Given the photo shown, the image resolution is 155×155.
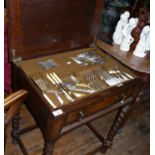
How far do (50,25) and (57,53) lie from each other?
0.59ft

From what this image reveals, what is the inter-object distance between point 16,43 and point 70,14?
0.33m

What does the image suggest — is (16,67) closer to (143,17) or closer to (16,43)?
(16,43)

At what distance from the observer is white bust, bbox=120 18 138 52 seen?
1354 millimetres

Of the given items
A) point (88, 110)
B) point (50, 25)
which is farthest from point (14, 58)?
point (88, 110)

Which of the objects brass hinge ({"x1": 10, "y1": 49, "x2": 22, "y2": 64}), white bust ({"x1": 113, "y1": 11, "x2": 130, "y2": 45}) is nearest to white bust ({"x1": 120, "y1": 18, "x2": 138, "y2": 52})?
white bust ({"x1": 113, "y1": 11, "x2": 130, "y2": 45})

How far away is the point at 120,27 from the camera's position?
141 cm

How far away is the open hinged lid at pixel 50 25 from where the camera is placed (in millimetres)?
972

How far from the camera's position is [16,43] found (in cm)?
102

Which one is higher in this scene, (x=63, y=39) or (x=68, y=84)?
(x=63, y=39)

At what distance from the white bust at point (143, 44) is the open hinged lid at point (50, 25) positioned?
285mm

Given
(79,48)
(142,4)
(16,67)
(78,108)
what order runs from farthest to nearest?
1. (142,4)
2. (79,48)
3. (16,67)
4. (78,108)

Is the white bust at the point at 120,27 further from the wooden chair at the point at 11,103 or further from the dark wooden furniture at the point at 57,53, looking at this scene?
the wooden chair at the point at 11,103

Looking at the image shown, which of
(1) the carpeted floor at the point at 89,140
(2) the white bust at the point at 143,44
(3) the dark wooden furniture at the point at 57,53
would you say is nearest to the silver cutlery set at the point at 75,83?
(3) the dark wooden furniture at the point at 57,53
